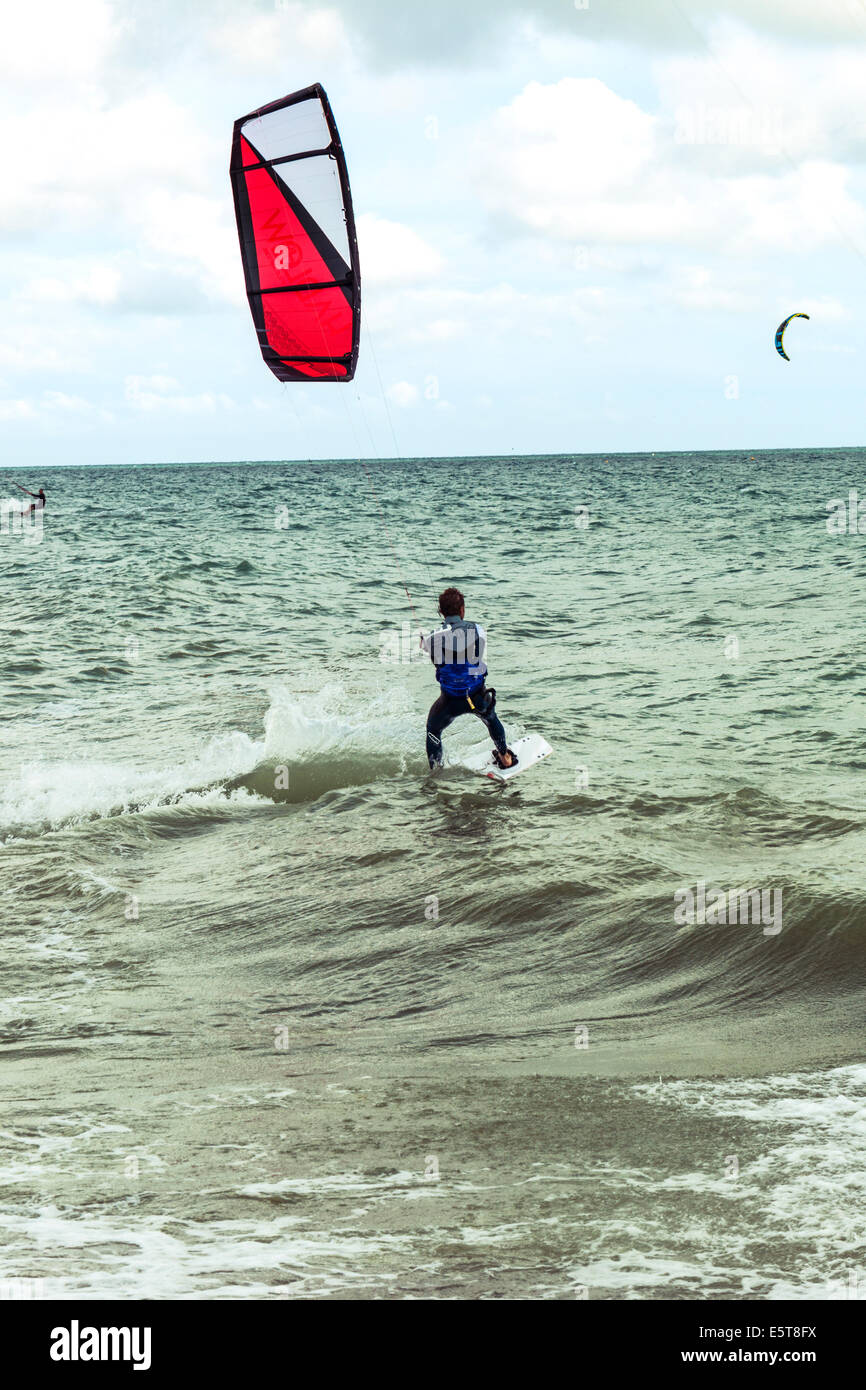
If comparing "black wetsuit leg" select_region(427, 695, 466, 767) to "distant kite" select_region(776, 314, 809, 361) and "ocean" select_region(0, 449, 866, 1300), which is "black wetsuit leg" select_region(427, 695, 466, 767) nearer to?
"ocean" select_region(0, 449, 866, 1300)

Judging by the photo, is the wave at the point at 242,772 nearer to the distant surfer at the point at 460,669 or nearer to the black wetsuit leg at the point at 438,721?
the black wetsuit leg at the point at 438,721

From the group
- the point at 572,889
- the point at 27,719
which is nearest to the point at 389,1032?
the point at 572,889

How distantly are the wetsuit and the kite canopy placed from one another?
11.1ft

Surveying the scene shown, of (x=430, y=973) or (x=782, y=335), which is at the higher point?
(x=782, y=335)

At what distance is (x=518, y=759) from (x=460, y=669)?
1072 mm

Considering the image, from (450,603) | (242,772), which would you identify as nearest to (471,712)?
(450,603)

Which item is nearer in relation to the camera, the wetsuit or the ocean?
the ocean

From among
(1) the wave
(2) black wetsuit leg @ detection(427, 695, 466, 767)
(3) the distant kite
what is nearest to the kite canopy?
(1) the wave

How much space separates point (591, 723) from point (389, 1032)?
7.05m

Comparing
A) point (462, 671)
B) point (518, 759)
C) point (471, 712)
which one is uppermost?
point (462, 671)

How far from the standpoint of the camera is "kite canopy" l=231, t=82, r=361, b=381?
11.0 metres

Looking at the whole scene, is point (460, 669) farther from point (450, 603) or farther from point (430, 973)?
point (430, 973)

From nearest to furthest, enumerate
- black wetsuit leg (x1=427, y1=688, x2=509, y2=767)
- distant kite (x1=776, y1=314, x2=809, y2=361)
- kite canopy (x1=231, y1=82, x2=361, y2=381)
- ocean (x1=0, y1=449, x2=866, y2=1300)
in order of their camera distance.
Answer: ocean (x1=0, y1=449, x2=866, y2=1300) < black wetsuit leg (x1=427, y1=688, x2=509, y2=767) < kite canopy (x1=231, y1=82, x2=361, y2=381) < distant kite (x1=776, y1=314, x2=809, y2=361)

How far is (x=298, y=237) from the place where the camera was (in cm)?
1138
